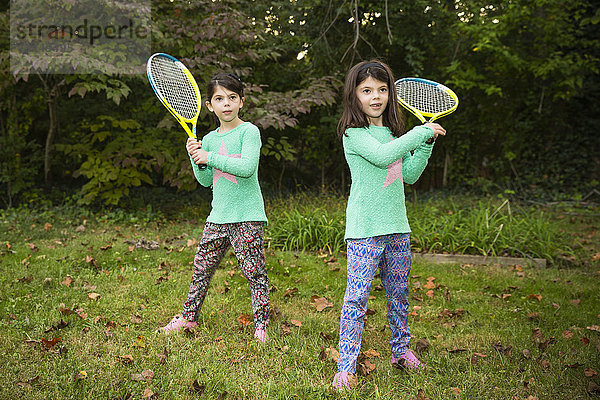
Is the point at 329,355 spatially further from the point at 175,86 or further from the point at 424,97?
the point at 175,86

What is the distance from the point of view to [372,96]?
265 cm

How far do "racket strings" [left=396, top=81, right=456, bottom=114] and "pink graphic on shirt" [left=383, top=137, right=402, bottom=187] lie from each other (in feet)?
1.40

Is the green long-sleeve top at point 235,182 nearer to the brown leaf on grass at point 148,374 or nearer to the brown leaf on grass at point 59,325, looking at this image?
the brown leaf on grass at point 148,374

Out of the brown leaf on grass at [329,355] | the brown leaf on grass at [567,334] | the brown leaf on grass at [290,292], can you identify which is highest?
the brown leaf on grass at [567,334]

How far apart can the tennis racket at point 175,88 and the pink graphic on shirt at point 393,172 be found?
1.18 metres

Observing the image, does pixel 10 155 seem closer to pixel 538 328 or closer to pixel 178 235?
pixel 178 235

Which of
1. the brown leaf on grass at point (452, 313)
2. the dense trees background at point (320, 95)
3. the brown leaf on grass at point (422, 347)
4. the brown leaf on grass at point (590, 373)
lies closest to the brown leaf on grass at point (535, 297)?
the brown leaf on grass at point (452, 313)

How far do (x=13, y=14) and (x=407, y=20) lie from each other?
21.7 feet

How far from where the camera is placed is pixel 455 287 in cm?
460

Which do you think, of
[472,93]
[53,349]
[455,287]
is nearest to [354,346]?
[53,349]

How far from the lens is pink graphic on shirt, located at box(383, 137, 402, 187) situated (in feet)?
8.86

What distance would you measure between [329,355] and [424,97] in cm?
174

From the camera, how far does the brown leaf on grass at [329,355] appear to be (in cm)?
302

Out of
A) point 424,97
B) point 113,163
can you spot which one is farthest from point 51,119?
point 424,97
